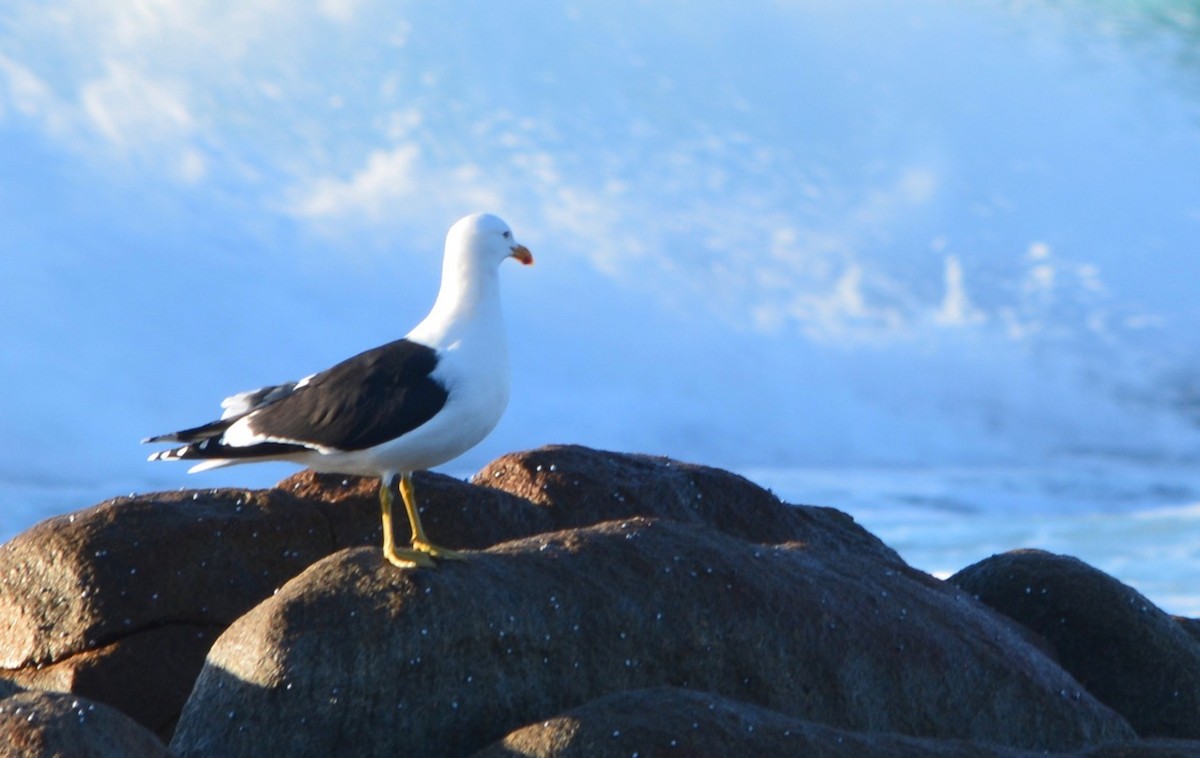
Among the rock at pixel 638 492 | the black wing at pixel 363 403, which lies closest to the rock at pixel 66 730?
the black wing at pixel 363 403

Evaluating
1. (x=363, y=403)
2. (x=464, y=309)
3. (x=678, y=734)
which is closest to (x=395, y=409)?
(x=363, y=403)

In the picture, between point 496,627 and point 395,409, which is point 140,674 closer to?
point 395,409

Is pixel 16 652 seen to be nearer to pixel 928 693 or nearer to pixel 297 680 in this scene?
pixel 297 680

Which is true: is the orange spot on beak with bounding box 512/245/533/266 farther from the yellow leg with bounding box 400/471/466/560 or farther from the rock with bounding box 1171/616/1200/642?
the rock with bounding box 1171/616/1200/642

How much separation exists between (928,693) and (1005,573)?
1876 mm

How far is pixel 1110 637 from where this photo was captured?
713 centimetres

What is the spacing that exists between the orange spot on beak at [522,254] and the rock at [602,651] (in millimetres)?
1663

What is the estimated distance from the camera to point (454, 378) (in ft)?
20.8

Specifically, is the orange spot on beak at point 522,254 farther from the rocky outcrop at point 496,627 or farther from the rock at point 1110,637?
the rock at point 1110,637

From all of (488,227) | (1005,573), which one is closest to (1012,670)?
(1005,573)

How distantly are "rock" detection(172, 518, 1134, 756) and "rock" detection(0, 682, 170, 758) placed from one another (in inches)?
28.6

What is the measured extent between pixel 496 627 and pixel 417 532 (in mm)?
835

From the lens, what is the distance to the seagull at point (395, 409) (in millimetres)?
6230

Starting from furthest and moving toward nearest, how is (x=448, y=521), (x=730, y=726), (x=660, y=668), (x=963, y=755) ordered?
(x=448, y=521)
(x=660, y=668)
(x=963, y=755)
(x=730, y=726)
